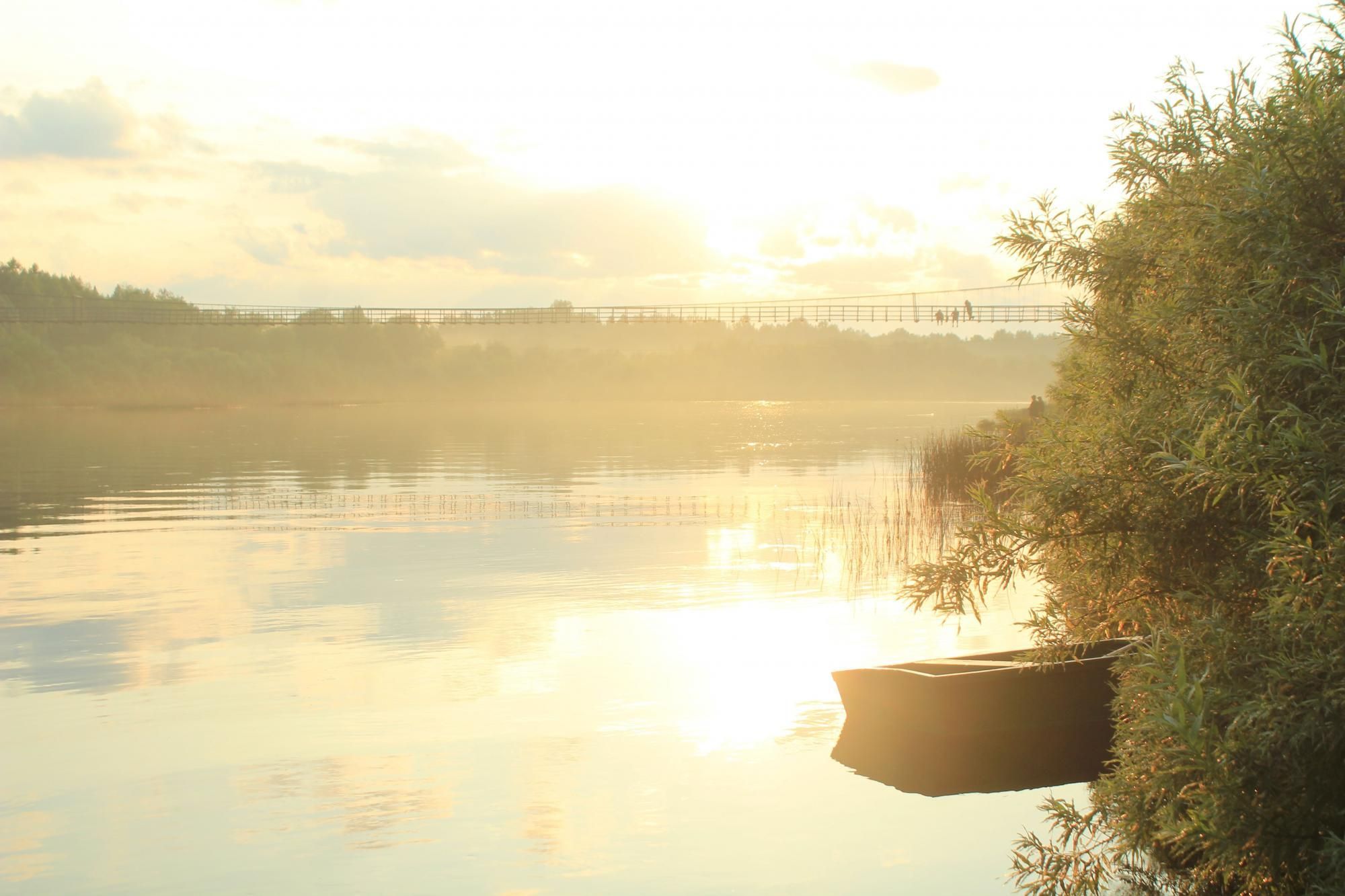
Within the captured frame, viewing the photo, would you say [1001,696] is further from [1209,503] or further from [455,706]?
[455,706]

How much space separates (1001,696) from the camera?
33.1 feet

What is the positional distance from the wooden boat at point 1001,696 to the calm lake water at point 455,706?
63 centimetres

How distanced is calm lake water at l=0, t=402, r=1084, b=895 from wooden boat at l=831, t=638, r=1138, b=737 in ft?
2.08

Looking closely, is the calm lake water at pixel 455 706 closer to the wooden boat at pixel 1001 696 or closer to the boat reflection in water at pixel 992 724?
the boat reflection in water at pixel 992 724

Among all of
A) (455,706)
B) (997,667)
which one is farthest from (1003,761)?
(455,706)

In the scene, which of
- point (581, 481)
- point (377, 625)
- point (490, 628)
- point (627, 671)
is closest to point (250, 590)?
point (377, 625)

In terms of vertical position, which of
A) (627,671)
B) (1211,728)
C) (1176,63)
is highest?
(1176,63)

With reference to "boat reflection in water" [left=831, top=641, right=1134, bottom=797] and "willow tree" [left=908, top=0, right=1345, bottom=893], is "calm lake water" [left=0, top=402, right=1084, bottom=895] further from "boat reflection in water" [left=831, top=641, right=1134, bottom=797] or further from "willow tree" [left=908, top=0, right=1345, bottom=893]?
"willow tree" [left=908, top=0, right=1345, bottom=893]

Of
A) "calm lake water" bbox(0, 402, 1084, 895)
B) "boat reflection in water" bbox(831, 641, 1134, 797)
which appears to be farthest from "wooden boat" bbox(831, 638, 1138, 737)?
"calm lake water" bbox(0, 402, 1084, 895)

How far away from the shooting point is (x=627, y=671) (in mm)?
14484

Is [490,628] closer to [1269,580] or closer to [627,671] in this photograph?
[627,671]

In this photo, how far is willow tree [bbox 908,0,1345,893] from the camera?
6.43 m

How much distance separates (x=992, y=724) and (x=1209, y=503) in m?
3.30

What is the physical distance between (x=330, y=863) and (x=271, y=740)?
318 centimetres
